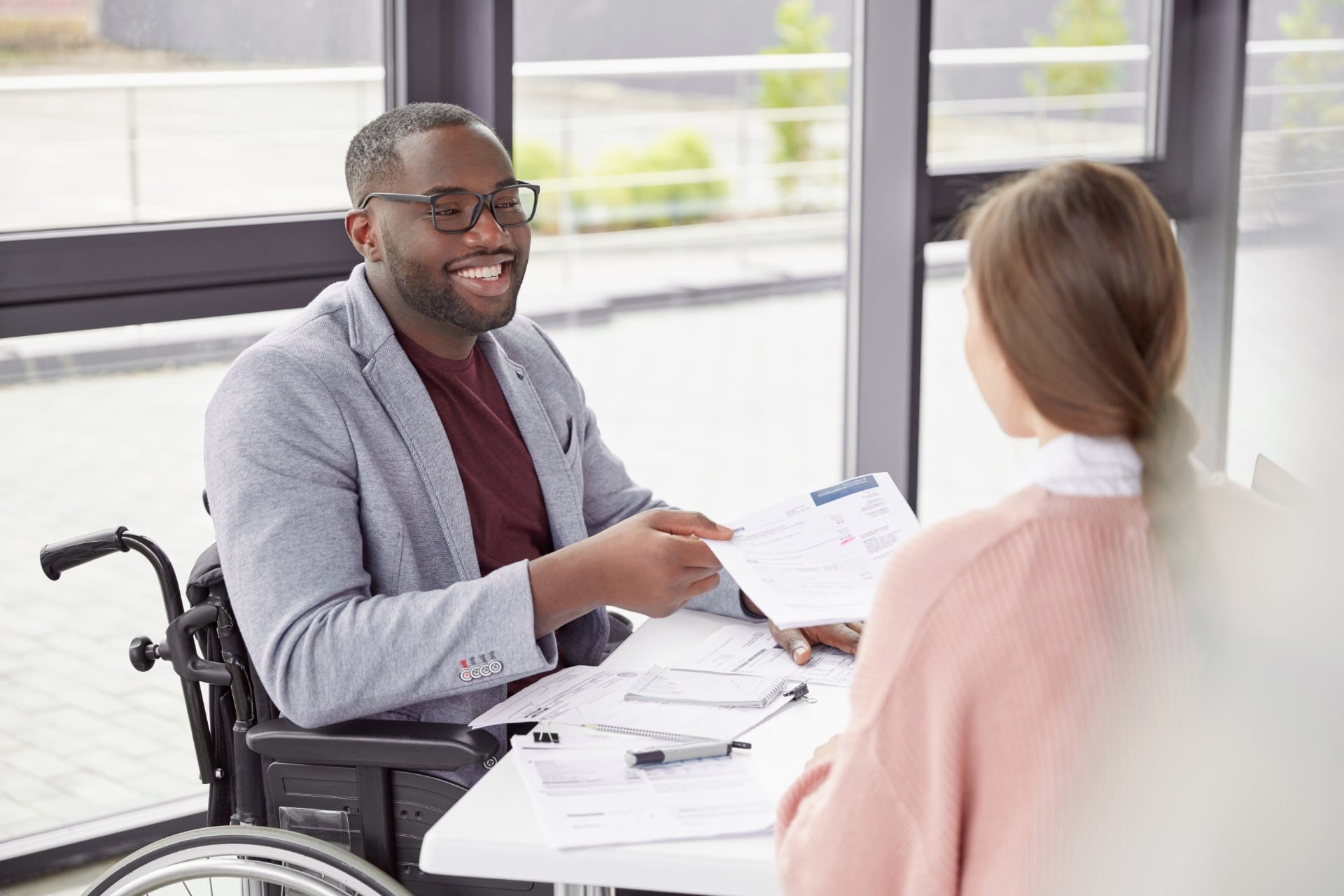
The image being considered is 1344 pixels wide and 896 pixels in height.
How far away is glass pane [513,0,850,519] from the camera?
3.03 m

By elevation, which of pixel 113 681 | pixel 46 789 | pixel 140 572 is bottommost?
pixel 46 789

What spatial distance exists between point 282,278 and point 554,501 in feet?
2.29

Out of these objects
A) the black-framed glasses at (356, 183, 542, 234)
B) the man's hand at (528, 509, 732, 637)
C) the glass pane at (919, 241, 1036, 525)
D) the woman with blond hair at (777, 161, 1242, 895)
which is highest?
the black-framed glasses at (356, 183, 542, 234)

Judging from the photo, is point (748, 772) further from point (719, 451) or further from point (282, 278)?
point (719, 451)

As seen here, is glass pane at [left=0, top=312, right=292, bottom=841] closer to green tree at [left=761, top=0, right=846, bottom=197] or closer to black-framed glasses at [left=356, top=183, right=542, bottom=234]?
black-framed glasses at [left=356, top=183, right=542, bottom=234]

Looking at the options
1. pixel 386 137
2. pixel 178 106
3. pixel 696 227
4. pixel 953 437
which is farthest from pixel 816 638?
pixel 696 227

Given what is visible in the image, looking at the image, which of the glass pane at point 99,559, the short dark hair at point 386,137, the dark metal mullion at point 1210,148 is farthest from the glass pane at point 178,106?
the dark metal mullion at point 1210,148

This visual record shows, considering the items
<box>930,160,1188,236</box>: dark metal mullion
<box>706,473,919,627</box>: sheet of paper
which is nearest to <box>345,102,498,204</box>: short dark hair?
<box>706,473,919,627</box>: sheet of paper

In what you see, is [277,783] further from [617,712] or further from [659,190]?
[659,190]

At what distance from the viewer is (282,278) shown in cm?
220

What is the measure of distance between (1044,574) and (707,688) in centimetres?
69

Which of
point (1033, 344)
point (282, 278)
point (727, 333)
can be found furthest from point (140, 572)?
point (727, 333)

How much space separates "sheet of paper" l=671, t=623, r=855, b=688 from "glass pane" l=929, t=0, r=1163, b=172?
70.0 inches

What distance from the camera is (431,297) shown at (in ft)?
5.86
